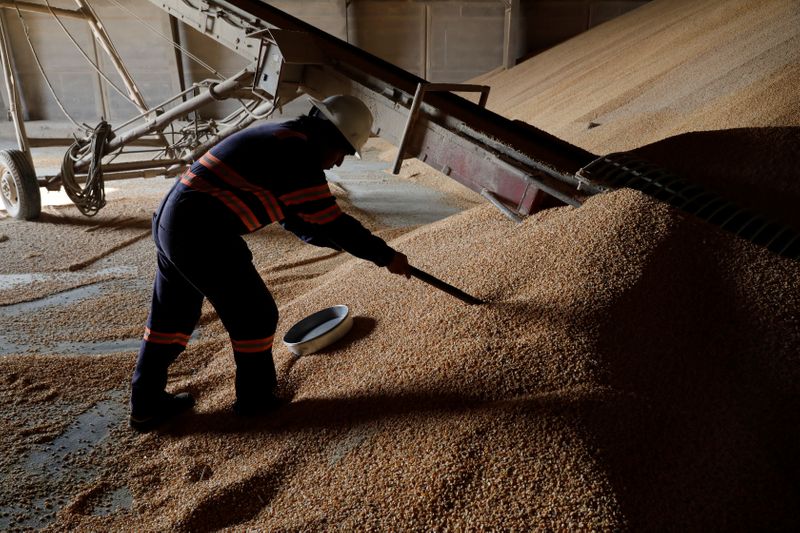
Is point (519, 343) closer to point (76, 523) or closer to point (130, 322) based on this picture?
point (76, 523)

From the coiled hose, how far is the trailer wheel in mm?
402

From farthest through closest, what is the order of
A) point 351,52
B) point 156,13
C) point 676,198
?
point 156,13, point 351,52, point 676,198

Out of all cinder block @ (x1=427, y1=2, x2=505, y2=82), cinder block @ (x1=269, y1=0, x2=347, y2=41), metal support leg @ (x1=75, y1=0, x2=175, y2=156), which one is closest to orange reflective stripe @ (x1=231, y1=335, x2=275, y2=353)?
metal support leg @ (x1=75, y1=0, x2=175, y2=156)

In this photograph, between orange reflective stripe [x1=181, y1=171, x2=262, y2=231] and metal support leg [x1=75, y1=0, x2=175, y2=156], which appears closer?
orange reflective stripe [x1=181, y1=171, x2=262, y2=231]

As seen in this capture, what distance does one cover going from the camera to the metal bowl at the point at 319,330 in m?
2.45

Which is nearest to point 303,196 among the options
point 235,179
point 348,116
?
point 235,179

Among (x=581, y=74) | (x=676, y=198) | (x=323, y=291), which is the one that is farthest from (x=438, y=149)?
(x=581, y=74)

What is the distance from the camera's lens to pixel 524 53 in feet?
38.1

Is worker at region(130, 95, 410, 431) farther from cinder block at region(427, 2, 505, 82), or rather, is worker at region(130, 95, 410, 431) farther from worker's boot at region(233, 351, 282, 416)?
cinder block at region(427, 2, 505, 82)

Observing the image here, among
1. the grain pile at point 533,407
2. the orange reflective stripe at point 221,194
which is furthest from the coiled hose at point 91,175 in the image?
the orange reflective stripe at point 221,194

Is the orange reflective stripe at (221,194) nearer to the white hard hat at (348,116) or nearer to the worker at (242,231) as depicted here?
A: the worker at (242,231)

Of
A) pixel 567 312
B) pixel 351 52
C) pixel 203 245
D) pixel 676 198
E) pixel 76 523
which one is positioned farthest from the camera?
pixel 351 52

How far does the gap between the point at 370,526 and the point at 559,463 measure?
0.55 m

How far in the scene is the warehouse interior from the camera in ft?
5.21
